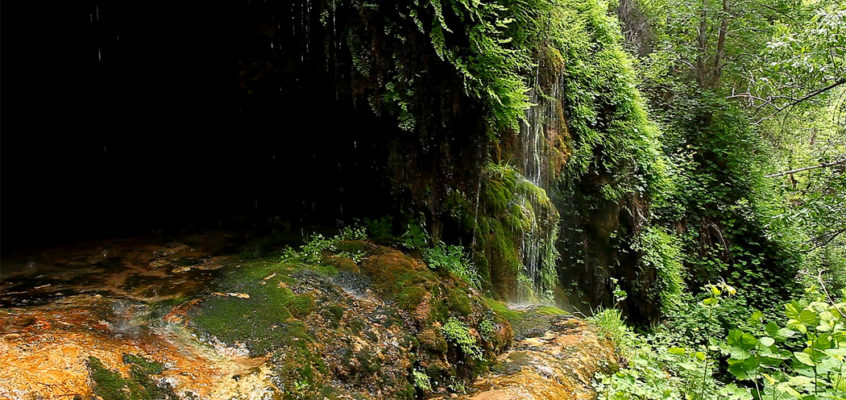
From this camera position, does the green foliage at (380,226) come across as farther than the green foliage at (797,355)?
Yes

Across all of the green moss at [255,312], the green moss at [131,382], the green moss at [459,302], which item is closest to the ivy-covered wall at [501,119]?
the green moss at [459,302]

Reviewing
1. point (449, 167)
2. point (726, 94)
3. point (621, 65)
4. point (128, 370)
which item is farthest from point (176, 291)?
point (726, 94)

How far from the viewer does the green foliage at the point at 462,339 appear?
4070 millimetres

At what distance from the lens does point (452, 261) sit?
19.3 feet

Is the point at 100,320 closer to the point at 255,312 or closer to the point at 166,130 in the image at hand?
the point at 255,312

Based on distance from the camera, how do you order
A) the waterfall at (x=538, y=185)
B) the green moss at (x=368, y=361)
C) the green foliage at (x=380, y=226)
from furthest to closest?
1. the waterfall at (x=538, y=185)
2. the green foliage at (x=380, y=226)
3. the green moss at (x=368, y=361)

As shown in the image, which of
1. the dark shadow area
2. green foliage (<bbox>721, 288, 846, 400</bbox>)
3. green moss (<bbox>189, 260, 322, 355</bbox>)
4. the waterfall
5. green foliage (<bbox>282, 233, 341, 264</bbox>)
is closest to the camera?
green foliage (<bbox>721, 288, 846, 400</bbox>)

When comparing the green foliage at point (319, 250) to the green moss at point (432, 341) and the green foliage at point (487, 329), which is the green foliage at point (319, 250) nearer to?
the green moss at point (432, 341)

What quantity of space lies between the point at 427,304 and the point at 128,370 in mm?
2430

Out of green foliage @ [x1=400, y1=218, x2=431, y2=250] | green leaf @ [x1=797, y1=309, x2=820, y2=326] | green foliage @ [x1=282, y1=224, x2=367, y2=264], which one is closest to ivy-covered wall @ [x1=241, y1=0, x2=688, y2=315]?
green foliage @ [x1=400, y1=218, x2=431, y2=250]

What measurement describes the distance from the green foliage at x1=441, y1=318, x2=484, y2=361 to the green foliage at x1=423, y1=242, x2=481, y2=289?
0.99 meters

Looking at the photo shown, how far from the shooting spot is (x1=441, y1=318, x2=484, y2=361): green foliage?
407cm

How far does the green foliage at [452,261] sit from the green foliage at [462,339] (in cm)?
99

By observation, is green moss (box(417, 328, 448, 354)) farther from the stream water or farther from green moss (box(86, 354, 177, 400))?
green moss (box(86, 354, 177, 400))
